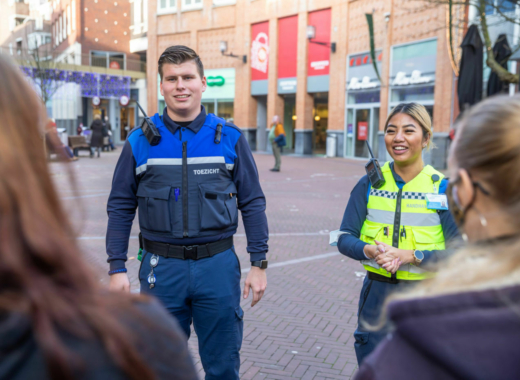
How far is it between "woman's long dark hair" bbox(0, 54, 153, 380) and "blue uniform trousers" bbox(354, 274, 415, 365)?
199 centimetres

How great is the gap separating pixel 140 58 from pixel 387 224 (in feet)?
142

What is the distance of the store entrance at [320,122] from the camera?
27.7m

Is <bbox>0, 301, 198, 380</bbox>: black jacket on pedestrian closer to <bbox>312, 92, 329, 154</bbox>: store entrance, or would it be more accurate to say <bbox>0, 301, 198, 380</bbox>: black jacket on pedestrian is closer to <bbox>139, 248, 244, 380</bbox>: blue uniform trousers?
<bbox>139, 248, 244, 380</bbox>: blue uniform trousers

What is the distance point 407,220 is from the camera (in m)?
2.77

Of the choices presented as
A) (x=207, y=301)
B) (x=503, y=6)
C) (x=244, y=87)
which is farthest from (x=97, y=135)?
(x=207, y=301)

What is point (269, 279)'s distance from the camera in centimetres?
619

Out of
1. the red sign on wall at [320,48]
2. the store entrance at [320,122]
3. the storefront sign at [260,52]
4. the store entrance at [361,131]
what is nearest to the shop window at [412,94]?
the store entrance at [361,131]

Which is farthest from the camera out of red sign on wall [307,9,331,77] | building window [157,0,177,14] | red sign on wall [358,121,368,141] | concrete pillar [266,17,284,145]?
building window [157,0,177,14]

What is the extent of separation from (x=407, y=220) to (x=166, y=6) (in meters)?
36.0

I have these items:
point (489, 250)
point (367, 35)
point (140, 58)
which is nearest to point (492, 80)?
point (367, 35)

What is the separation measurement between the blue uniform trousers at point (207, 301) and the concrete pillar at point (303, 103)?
81.2 ft

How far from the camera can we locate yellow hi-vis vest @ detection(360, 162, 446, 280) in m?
2.75

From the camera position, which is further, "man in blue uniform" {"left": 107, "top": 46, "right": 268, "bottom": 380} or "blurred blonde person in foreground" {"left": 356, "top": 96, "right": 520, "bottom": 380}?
"man in blue uniform" {"left": 107, "top": 46, "right": 268, "bottom": 380}

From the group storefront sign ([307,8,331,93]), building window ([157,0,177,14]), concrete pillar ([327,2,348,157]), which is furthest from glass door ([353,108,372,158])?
building window ([157,0,177,14])
